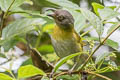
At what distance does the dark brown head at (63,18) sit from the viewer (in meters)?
2.37

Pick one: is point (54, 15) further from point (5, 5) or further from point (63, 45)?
point (5, 5)

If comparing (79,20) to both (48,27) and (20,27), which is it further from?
(48,27)

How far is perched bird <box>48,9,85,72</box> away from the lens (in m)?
2.43

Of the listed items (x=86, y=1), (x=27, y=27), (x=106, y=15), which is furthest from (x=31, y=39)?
(x=106, y=15)

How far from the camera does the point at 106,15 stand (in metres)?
1.80

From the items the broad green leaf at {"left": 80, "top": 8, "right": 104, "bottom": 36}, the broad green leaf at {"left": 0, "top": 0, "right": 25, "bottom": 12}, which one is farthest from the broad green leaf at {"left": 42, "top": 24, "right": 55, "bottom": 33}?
the broad green leaf at {"left": 80, "top": 8, "right": 104, "bottom": 36}

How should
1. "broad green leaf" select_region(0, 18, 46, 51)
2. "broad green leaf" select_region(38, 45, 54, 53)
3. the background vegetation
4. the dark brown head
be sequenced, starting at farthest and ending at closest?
"broad green leaf" select_region(38, 45, 54, 53) → the dark brown head → "broad green leaf" select_region(0, 18, 46, 51) → the background vegetation

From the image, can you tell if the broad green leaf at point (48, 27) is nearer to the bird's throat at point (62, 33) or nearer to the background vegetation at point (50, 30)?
the background vegetation at point (50, 30)

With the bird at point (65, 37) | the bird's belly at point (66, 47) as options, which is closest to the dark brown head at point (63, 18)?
the bird at point (65, 37)

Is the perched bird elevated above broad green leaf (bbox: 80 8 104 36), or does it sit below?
below

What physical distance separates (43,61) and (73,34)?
18.8 inches

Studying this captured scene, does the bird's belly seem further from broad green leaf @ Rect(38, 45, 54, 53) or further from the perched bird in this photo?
broad green leaf @ Rect(38, 45, 54, 53)

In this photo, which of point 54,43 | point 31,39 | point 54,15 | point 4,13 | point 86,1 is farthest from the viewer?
point 86,1

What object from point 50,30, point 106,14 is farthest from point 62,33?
point 106,14
